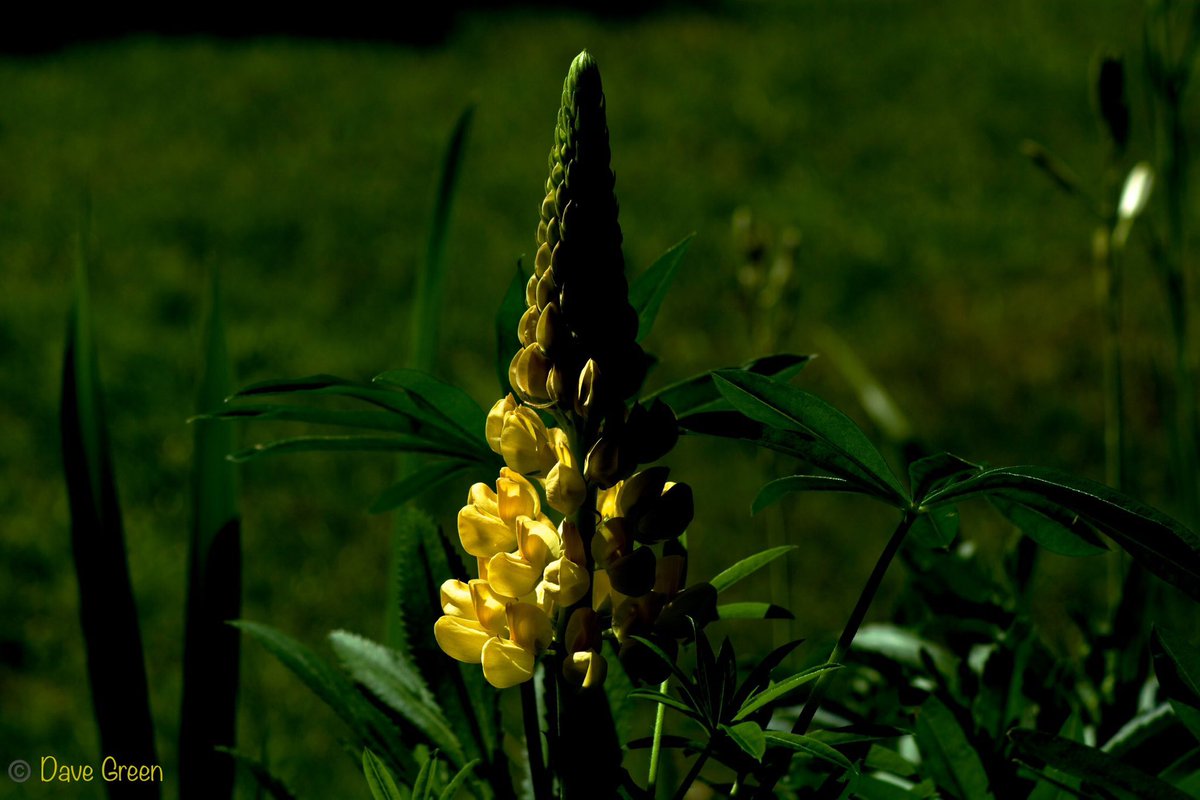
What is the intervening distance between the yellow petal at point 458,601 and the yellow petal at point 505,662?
3 cm

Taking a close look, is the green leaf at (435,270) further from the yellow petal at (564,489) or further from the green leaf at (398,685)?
the yellow petal at (564,489)

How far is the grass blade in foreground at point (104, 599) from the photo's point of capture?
2.45 feet

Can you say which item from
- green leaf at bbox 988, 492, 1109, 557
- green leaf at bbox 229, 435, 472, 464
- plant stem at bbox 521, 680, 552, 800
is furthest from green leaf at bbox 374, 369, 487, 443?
green leaf at bbox 988, 492, 1109, 557

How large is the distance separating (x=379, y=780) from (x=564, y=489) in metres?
0.16

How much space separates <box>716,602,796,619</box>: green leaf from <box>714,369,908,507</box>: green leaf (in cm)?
7

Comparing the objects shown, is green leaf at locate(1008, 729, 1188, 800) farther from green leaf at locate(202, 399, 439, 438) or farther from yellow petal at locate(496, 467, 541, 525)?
green leaf at locate(202, 399, 439, 438)

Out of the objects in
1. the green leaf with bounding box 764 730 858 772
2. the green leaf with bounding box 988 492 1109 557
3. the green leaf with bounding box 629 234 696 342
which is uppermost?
the green leaf with bounding box 629 234 696 342

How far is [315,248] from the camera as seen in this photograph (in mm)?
3730

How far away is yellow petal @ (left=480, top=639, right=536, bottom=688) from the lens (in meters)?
0.51

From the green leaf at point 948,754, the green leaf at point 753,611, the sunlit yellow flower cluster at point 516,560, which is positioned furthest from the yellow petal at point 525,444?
the green leaf at point 948,754

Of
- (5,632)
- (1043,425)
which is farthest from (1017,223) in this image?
(5,632)

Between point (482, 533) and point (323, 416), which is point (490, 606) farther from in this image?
point (323, 416)

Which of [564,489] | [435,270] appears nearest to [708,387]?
[564,489]

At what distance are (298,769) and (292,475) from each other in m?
0.94
